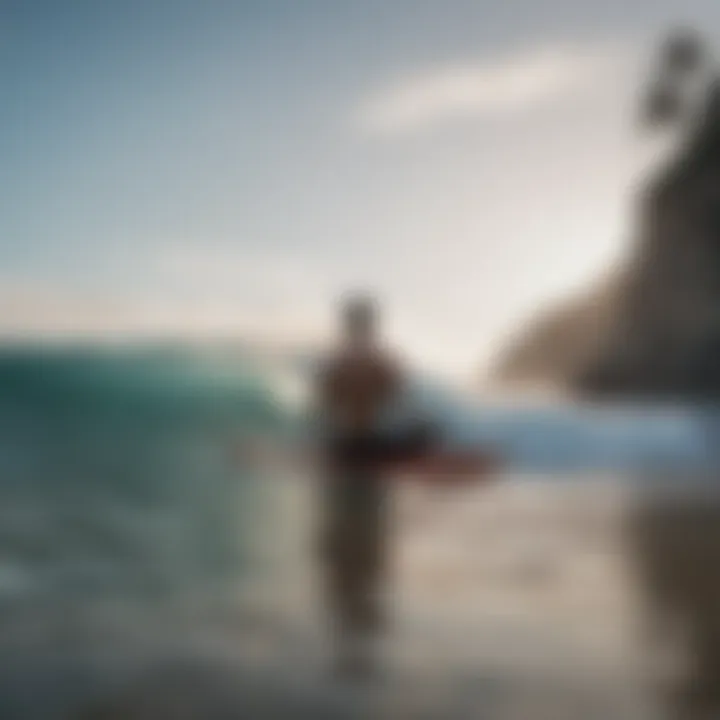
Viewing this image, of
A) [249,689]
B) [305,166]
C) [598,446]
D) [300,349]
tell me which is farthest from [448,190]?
[249,689]

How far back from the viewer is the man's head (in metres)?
1.32

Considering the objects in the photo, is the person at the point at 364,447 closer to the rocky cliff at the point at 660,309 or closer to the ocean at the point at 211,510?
the ocean at the point at 211,510

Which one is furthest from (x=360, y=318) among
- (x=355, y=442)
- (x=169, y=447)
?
(x=169, y=447)

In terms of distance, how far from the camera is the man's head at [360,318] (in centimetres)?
132

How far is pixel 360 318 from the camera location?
133 cm

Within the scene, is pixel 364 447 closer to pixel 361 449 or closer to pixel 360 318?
pixel 361 449

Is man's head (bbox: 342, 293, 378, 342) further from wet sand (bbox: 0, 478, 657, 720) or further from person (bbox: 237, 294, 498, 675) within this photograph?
wet sand (bbox: 0, 478, 657, 720)

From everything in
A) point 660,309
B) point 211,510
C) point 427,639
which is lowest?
point 427,639

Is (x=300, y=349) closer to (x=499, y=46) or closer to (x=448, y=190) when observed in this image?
(x=448, y=190)

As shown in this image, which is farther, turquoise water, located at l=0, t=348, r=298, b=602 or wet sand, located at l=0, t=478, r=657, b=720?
turquoise water, located at l=0, t=348, r=298, b=602

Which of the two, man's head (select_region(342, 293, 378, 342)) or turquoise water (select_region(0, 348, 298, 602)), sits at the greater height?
man's head (select_region(342, 293, 378, 342))

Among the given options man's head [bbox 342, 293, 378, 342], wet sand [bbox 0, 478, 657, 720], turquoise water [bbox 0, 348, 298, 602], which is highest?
man's head [bbox 342, 293, 378, 342]

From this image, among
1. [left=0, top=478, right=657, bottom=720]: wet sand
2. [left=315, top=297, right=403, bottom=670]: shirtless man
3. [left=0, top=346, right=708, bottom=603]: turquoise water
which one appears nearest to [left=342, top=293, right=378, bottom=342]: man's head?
[left=315, top=297, right=403, bottom=670]: shirtless man

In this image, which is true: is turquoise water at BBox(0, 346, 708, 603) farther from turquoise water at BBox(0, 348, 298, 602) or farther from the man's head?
the man's head
